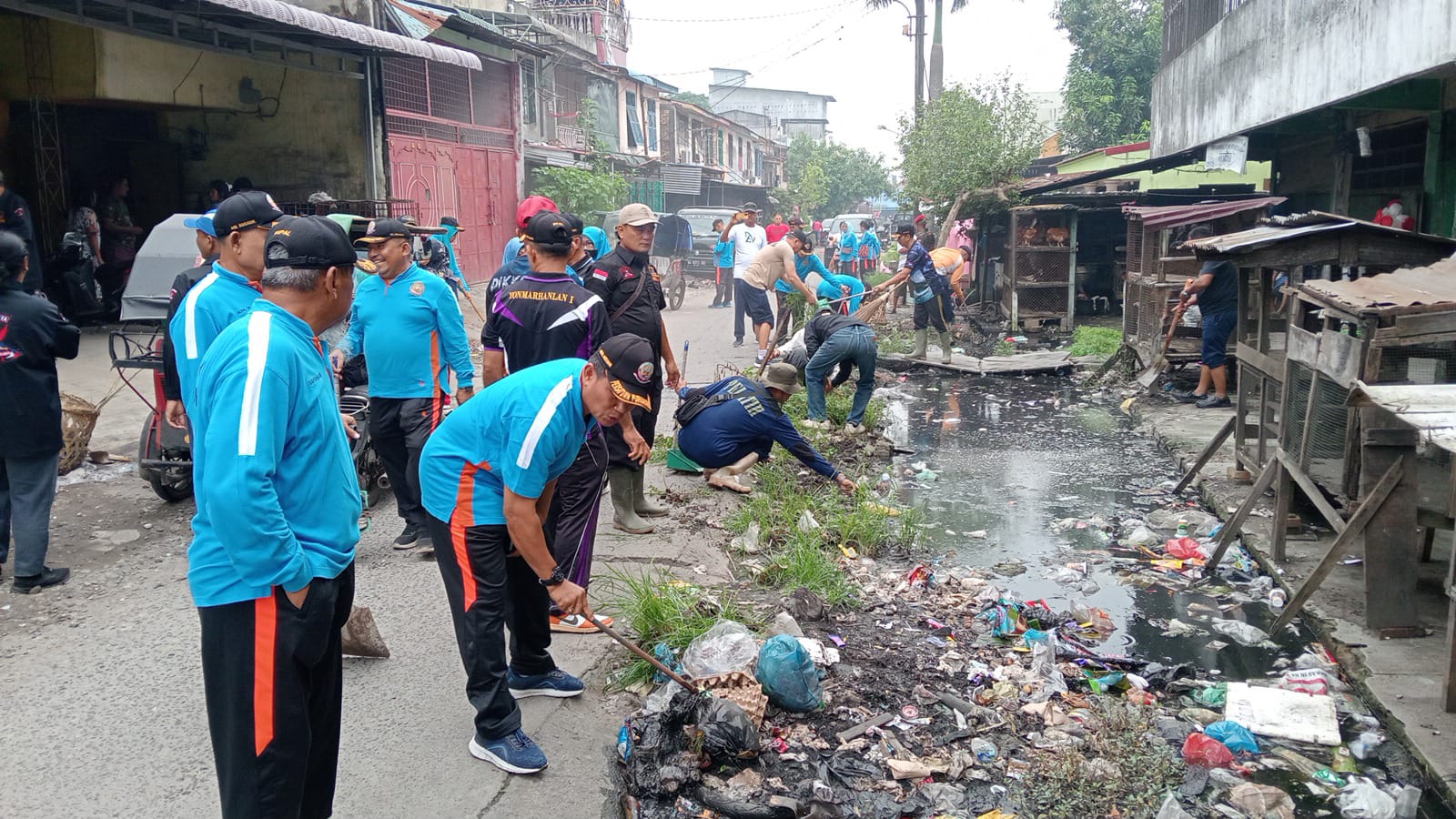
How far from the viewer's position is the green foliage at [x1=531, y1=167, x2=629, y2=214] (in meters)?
20.8

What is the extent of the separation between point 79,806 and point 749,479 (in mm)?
4828

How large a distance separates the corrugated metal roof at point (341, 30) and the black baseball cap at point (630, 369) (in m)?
8.60

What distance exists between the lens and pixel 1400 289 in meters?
4.93

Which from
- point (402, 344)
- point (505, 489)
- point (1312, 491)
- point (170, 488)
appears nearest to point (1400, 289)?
point (1312, 491)

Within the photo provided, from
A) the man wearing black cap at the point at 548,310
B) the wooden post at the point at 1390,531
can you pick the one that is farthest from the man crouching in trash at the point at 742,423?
the wooden post at the point at 1390,531

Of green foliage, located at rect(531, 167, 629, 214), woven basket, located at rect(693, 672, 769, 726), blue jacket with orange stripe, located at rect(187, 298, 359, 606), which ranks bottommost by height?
woven basket, located at rect(693, 672, 769, 726)

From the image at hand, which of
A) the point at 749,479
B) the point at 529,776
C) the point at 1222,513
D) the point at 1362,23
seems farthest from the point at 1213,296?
the point at 529,776

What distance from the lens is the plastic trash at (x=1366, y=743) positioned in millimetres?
4051

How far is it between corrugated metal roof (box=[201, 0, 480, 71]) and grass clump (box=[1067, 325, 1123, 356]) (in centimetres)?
960

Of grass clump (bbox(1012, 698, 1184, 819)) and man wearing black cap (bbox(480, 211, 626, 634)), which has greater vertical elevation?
man wearing black cap (bbox(480, 211, 626, 634))

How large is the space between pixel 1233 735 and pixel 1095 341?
11.2 metres

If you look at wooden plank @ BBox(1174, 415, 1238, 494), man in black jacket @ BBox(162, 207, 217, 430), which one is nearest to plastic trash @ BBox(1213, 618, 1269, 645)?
wooden plank @ BBox(1174, 415, 1238, 494)

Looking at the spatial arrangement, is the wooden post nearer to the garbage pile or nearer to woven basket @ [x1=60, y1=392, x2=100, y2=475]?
the garbage pile

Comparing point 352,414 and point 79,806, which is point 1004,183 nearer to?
point 352,414
